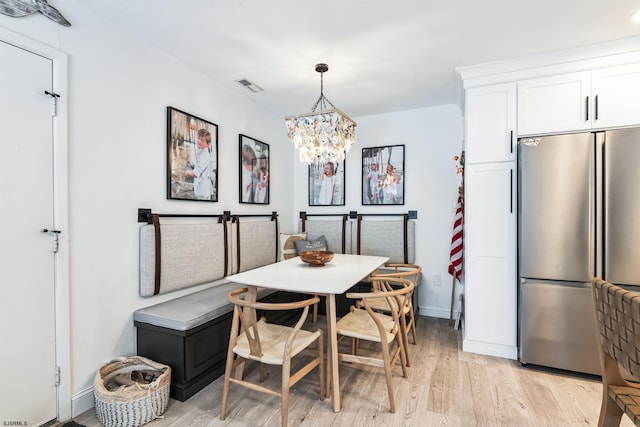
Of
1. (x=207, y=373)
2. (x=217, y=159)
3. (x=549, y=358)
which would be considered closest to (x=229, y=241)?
(x=217, y=159)

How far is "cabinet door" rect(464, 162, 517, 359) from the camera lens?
104 inches

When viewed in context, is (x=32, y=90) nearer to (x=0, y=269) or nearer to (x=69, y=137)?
(x=69, y=137)

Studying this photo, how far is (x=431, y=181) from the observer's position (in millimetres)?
3770

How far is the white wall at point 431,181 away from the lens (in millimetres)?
3689

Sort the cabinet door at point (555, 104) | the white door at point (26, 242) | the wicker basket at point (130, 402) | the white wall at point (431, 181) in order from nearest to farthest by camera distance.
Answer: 1. the white door at point (26, 242)
2. the wicker basket at point (130, 402)
3. the cabinet door at point (555, 104)
4. the white wall at point (431, 181)

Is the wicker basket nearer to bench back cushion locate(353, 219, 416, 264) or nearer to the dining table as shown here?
the dining table

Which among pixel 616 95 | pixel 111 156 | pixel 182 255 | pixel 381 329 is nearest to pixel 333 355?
pixel 381 329

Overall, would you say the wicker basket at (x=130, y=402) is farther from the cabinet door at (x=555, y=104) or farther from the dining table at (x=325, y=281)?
the cabinet door at (x=555, y=104)

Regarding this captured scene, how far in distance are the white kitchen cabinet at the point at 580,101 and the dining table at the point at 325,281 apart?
1.82m

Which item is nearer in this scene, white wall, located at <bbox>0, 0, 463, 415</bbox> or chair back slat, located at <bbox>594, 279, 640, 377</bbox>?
chair back slat, located at <bbox>594, 279, 640, 377</bbox>

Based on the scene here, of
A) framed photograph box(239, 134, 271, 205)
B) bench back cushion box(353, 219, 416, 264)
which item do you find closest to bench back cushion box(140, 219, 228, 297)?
framed photograph box(239, 134, 271, 205)

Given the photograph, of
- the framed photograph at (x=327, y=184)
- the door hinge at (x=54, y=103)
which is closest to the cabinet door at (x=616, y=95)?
the framed photograph at (x=327, y=184)

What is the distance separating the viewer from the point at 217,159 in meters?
3.00

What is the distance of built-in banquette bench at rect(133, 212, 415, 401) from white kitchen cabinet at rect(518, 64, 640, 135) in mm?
2644
